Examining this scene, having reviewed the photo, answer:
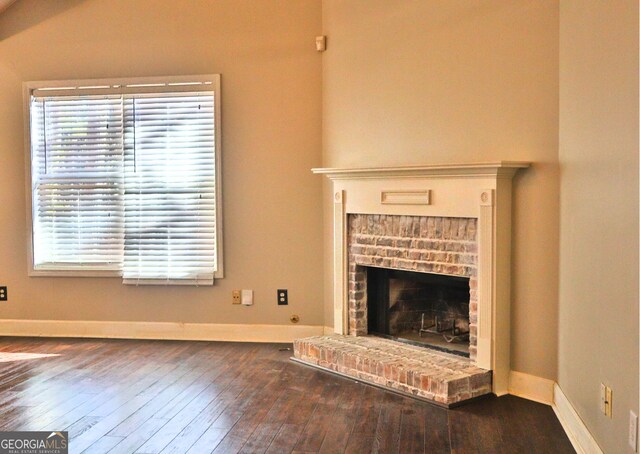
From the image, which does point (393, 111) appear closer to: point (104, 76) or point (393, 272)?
point (393, 272)

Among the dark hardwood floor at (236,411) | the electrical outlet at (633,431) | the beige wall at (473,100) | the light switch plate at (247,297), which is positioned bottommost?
the dark hardwood floor at (236,411)

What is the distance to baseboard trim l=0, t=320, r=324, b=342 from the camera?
5.89 meters

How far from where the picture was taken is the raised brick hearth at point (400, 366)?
13.9ft

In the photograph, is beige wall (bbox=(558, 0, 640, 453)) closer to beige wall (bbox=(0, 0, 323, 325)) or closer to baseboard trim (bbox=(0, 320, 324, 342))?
beige wall (bbox=(0, 0, 323, 325))

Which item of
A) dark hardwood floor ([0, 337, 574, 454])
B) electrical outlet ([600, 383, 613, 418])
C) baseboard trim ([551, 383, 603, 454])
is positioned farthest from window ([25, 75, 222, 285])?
electrical outlet ([600, 383, 613, 418])

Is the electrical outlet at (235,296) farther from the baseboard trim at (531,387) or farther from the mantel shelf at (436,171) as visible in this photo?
the baseboard trim at (531,387)

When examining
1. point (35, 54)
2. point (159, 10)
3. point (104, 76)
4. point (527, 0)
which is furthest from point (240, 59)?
point (527, 0)

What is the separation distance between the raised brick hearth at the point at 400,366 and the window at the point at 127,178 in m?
1.29

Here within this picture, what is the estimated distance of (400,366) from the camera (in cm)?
448

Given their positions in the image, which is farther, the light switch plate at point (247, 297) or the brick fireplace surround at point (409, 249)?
the light switch plate at point (247, 297)

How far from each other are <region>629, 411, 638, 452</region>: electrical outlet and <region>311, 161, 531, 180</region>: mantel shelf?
1.83 metres

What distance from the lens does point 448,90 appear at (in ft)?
15.4

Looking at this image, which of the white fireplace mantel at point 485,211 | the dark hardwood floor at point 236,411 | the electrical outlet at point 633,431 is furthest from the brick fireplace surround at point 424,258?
the electrical outlet at point 633,431

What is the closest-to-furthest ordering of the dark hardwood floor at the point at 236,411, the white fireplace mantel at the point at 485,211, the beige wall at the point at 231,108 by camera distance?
the dark hardwood floor at the point at 236,411 → the white fireplace mantel at the point at 485,211 → the beige wall at the point at 231,108
